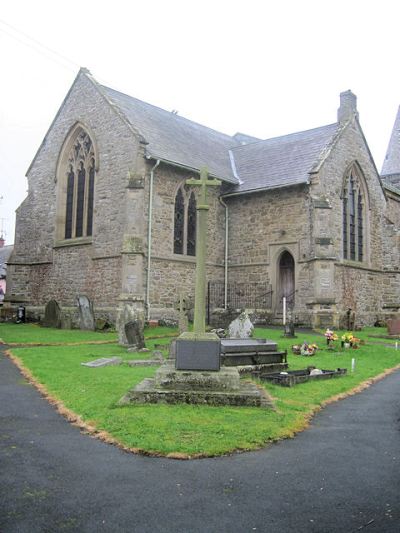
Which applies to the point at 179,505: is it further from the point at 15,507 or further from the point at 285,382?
the point at 285,382

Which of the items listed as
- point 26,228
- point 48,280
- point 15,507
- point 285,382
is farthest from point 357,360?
point 26,228

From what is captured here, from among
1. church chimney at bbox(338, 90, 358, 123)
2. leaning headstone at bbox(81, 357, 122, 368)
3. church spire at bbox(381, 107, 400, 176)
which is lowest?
leaning headstone at bbox(81, 357, 122, 368)

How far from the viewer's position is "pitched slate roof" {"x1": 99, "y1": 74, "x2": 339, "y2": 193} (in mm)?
23234

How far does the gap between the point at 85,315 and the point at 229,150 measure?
14335mm

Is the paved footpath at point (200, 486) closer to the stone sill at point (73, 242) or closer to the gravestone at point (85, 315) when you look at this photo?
the gravestone at point (85, 315)

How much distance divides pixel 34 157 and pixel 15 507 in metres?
24.8

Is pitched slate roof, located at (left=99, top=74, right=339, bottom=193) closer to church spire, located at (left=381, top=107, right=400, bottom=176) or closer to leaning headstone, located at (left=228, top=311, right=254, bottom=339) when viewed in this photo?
leaning headstone, located at (left=228, top=311, right=254, bottom=339)

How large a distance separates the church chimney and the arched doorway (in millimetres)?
7694

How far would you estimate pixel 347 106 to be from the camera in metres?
26.0

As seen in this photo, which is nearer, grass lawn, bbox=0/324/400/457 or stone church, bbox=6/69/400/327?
grass lawn, bbox=0/324/400/457

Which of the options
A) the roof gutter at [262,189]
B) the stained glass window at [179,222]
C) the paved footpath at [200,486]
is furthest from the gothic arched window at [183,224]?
the paved footpath at [200,486]

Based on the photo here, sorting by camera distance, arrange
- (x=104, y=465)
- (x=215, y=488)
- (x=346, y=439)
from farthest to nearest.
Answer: (x=346, y=439) → (x=104, y=465) → (x=215, y=488)

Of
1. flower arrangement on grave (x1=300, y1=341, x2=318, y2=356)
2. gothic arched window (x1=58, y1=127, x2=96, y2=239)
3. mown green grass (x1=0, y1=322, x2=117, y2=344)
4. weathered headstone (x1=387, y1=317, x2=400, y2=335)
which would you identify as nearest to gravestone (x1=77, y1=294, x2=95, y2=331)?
mown green grass (x1=0, y1=322, x2=117, y2=344)

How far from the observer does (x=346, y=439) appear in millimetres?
6363
